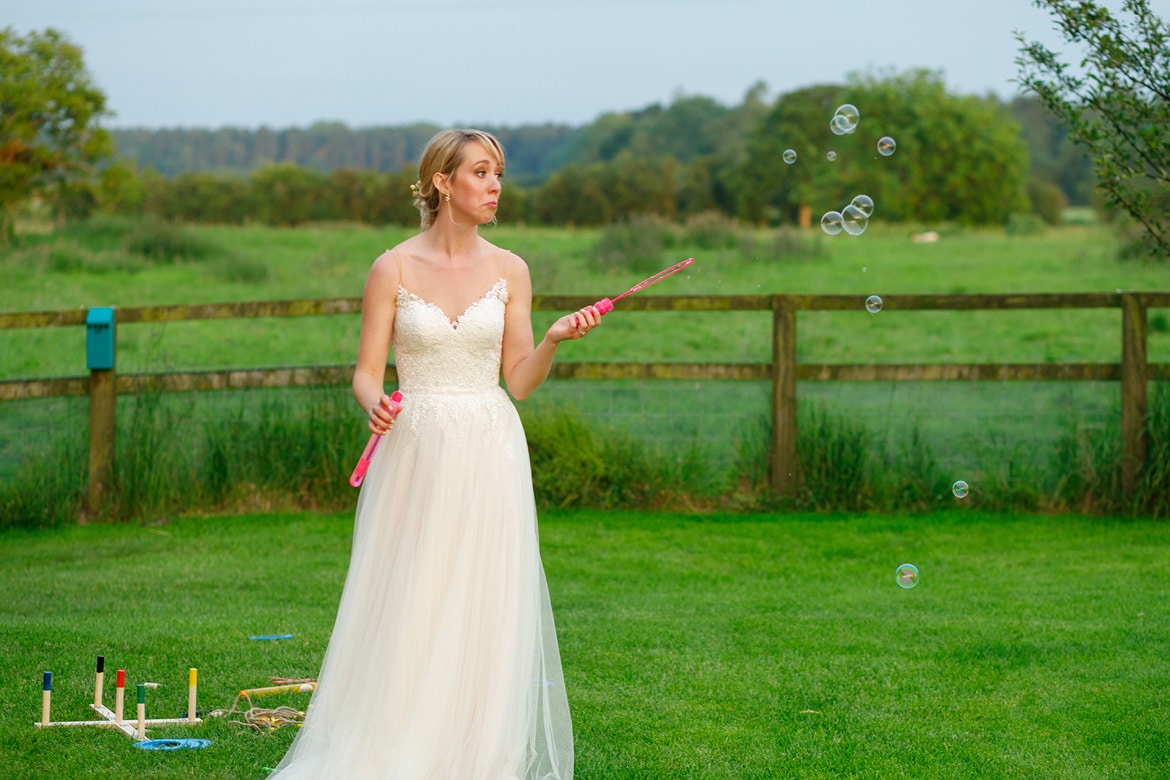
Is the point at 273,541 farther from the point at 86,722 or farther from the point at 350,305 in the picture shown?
the point at 86,722

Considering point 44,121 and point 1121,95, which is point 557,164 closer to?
point 44,121

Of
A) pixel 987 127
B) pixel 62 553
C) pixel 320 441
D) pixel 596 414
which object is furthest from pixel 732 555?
pixel 987 127

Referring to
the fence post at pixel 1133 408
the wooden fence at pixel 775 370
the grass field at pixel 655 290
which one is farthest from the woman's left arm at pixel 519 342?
the grass field at pixel 655 290

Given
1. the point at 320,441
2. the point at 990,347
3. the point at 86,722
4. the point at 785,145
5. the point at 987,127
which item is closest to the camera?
the point at 86,722

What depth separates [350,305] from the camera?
30.7 feet

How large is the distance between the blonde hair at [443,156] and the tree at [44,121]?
22.3 metres

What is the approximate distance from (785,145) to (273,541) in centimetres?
3874

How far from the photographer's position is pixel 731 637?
6191mm

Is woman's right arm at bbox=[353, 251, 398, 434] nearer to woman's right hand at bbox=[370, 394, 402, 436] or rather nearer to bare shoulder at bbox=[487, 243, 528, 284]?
woman's right hand at bbox=[370, 394, 402, 436]

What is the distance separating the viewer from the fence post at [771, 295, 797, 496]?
9.16 metres

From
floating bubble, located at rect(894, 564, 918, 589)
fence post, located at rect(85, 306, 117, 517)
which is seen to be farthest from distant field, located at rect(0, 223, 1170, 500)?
floating bubble, located at rect(894, 564, 918, 589)

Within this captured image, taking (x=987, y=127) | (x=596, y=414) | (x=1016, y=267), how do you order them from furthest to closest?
(x=987, y=127) → (x=1016, y=267) → (x=596, y=414)

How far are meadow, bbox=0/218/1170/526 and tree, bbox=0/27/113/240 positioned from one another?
4.17ft

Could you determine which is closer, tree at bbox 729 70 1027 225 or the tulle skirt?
the tulle skirt
